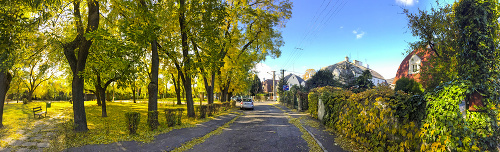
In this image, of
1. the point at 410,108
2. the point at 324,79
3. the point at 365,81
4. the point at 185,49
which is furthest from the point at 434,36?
the point at 324,79

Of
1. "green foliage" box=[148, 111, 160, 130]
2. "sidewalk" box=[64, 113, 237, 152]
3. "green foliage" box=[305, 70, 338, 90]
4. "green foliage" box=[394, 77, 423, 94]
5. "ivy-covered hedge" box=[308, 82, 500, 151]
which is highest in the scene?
"green foliage" box=[305, 70, 338, 90]

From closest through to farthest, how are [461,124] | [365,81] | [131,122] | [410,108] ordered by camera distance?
[461,124]
[410,108]
[131,122]
[365,81]

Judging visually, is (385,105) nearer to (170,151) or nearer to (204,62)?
(170,151)

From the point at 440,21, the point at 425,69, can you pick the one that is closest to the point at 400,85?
the point at 425,69

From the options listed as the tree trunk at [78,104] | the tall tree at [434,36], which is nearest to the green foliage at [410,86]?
the tall tree at [434,36]

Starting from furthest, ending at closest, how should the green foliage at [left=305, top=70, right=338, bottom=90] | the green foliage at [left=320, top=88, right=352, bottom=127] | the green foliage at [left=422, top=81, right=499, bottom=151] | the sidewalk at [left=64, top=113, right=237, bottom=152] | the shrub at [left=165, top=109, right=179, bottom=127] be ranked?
the green foliage at [left=305, top=70, right=338, bottom=90] < the shrub at [left=165, top=109, right=179, bottom=127] < the green foliage at [left=320, top=88, right=352, bottom=127] < the sidewalk at [left=64, top=113, right=237, bottom=152] < the green foliage at [left=422, top=81, right=499, bottom=151]

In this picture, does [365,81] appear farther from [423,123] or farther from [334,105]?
[423,123]

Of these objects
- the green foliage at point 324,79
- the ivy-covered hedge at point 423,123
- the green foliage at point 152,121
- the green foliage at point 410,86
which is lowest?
the green foliage at point 152,121

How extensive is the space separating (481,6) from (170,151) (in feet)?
26.2

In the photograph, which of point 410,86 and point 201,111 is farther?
point 410,86

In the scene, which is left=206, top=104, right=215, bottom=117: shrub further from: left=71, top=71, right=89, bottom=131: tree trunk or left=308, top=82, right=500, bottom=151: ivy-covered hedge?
left=308, top=82, right=500, bottom=151: ivy-covered hedge

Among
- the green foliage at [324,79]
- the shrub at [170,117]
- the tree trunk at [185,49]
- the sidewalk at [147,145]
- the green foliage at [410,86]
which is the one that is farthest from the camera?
the green foliage at [324,79]

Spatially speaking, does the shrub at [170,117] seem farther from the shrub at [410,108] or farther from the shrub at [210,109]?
the shrub at [410,108]

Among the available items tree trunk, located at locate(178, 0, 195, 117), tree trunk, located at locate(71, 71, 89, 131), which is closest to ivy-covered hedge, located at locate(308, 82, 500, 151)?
tree trunk, located at locate(178, 0, 195, 117)
